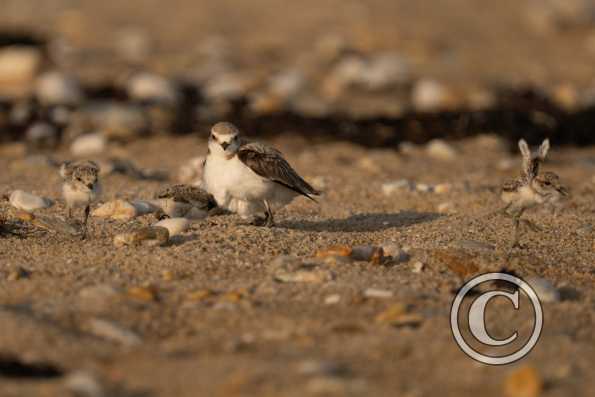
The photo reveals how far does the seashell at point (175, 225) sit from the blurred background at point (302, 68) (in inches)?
196

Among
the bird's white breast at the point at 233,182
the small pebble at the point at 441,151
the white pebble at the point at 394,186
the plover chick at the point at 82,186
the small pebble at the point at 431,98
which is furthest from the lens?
the small pebble at the point at 431,98

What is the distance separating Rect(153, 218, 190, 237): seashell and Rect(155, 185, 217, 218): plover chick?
0.47 meters

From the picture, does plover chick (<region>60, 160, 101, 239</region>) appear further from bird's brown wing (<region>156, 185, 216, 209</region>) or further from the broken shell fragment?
bird's brown wing (<region>156, 185, 216, 209</region>)

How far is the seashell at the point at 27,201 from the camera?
689cm

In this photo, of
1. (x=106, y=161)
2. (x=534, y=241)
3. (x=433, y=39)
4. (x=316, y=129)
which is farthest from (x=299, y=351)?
(x=433, y=39)

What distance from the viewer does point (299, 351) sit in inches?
173

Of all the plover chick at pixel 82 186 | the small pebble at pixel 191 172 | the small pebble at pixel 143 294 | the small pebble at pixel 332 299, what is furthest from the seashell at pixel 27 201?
the small pebble at pixel 332 299

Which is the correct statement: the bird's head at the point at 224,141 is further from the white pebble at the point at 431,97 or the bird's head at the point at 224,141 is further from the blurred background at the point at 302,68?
the white pebble at the point at 431,97

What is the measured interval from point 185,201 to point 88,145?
380 cm

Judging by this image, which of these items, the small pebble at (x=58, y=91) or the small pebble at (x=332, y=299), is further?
the small pebble at (x=58, y=91)

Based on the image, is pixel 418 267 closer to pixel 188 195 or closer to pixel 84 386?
pixel 188 195

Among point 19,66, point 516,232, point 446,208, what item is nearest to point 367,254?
point 516,232

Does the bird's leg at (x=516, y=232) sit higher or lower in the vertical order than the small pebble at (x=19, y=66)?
lower

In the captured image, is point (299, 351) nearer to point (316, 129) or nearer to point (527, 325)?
point (527, 325)
